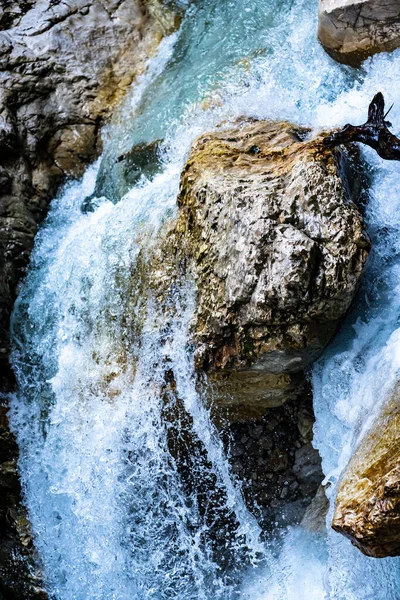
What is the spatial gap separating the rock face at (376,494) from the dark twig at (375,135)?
1.51 metres

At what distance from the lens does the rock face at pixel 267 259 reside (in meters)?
3.65

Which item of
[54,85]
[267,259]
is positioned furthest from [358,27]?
[54,85]

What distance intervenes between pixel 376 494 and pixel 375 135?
2.15 m

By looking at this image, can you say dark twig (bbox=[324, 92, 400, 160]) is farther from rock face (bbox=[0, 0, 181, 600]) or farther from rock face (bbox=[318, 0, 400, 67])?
rock face (bbox=[0, 0, 181, 600])

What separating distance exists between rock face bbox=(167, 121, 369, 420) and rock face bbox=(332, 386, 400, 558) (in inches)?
28.9

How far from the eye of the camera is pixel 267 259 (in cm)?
370

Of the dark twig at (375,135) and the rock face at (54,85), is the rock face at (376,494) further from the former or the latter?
the rock face at (54,85)

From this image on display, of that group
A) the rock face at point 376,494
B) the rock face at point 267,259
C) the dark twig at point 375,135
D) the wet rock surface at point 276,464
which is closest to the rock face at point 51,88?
the rock face at point 267,259

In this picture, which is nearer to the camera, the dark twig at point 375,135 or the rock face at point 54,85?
the dark twig at point 375,135

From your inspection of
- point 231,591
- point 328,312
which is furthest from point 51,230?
point 231,591

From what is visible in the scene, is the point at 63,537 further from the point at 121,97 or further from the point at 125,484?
the point at 121,97

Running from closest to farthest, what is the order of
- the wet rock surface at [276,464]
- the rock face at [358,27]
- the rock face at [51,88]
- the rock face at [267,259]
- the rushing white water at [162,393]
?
the rock face at [267,259] < the rushing white water at [162,393] < the wet rock surface at [276,464] < the rock face at [358,27] < the rock face at [51,88]

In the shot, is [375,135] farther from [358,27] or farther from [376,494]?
[376,494]

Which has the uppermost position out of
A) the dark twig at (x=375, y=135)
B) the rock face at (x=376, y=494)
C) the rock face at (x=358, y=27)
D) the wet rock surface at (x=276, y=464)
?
the rock face at (x=358, y=27)
